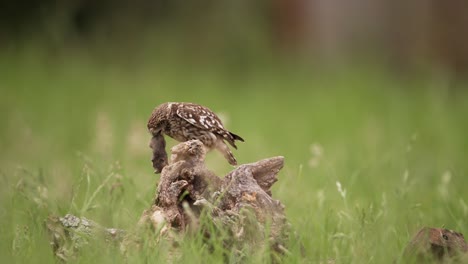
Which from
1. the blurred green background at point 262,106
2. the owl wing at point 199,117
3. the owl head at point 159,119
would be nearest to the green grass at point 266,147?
the blurred green background at point 262,106

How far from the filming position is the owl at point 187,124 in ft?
12.6

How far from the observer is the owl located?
384 cm

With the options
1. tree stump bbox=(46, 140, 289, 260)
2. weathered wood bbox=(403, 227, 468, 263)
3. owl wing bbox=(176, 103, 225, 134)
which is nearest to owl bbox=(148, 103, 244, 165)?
owl wing bbox=(176, 103, 225, 134)

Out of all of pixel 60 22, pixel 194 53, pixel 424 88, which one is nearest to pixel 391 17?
pixel 424 88

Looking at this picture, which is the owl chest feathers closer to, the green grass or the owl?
the owl

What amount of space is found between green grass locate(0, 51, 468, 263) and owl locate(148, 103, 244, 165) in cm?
50

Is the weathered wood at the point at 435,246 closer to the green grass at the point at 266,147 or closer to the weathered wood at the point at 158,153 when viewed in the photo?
the green grass at the point at 266,147

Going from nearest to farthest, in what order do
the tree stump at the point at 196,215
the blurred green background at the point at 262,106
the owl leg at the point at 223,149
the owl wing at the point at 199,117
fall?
the tree stump at the point at 196,215
the owl wing at the point at 199,117
the owl leg at the point at 223,149
the blurred green background at the point at 262,106

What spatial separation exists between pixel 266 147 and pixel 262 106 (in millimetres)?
3021

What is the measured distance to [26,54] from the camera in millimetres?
11055

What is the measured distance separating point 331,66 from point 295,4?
57.8 inches

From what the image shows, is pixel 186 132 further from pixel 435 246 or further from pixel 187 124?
pixel 435 246

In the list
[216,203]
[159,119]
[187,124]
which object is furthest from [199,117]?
[216,203]

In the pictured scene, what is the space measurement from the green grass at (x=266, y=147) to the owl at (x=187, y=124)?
50 centimetres
